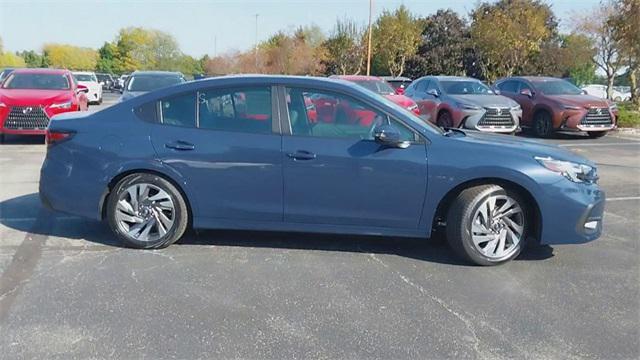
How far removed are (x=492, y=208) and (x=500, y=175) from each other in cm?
28

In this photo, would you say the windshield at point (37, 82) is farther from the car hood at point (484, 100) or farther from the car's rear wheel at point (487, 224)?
the car's rear wheel at point (487, 224)

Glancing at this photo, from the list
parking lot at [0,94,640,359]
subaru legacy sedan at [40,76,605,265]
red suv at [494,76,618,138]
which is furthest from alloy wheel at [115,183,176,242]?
red suv at [494,76,618,138]

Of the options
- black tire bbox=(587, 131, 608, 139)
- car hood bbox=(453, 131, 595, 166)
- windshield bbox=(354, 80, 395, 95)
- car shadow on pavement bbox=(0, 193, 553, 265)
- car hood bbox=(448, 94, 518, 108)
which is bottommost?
car shadow on pavement bbox=(0, 193, 553, 265)

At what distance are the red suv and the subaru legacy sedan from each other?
1024 centimetres

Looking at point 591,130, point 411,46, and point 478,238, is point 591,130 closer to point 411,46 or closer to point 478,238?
point 478,238

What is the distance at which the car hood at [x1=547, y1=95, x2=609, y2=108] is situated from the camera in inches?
560

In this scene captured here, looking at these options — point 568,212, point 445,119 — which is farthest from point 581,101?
point 568,212

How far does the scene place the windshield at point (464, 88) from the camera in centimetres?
1427

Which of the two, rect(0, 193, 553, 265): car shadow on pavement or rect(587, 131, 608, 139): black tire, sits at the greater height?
rect(587, 131, 608, 139): black tire

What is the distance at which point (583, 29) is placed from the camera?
27.7m

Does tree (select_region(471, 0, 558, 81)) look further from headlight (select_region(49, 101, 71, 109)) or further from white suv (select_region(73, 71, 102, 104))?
headlight (select_region(49, 101, 71, 109))

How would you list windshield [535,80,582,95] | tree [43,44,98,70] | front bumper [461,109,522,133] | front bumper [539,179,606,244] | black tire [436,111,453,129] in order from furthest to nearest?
tree [43,44,98,70], windshield [535,80,582,95], black tire [436,111,453,129], front bumper [461,109,522,133], front bumper [539,179,606,244]

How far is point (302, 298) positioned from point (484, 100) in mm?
10687

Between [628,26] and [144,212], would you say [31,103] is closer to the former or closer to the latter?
[144,212]
